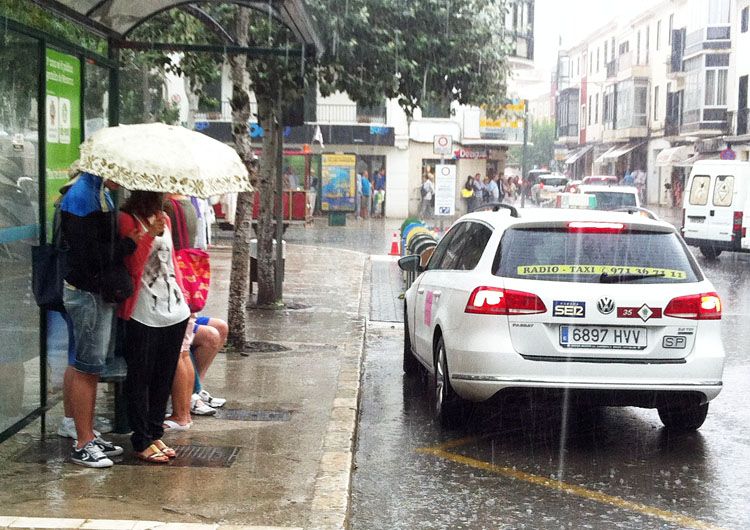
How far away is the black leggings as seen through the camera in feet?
20.1

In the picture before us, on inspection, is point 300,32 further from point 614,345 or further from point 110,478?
point 110,478

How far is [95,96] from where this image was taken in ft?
24.7

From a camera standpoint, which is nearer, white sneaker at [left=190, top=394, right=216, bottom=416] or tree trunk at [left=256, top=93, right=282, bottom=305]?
white sneaker at [left=190, top=394, right=216, bottom=416]

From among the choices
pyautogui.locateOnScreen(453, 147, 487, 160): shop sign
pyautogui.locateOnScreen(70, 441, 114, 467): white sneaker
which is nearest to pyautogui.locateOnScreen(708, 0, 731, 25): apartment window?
pyautogui.locateOnScreen(453, 147, 487, 160): shop sign

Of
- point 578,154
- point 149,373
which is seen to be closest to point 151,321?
point 149,373

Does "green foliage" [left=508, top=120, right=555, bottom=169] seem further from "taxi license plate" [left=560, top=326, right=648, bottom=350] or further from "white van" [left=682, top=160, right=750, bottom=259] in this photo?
"taxi license plate" [left=560, top=326, right=648, bottom=350]

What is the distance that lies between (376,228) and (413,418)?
28048 millimetres

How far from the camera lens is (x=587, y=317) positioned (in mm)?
7078

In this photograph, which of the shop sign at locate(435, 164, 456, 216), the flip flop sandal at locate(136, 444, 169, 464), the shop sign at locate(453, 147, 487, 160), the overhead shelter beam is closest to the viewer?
the flip flop sandal at locate(136, 444, 169, 464)

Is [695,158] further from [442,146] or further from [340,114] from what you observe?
[442,146]

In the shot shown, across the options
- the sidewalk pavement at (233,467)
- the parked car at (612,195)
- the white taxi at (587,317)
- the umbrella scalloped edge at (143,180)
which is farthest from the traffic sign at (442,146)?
the umbrella scalloped edge at (143,180)

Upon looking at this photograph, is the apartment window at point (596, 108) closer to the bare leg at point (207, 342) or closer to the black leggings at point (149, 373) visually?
the bare leg at point (207, 342)

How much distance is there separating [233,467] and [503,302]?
205cm

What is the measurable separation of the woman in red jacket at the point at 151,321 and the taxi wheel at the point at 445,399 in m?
2.17
